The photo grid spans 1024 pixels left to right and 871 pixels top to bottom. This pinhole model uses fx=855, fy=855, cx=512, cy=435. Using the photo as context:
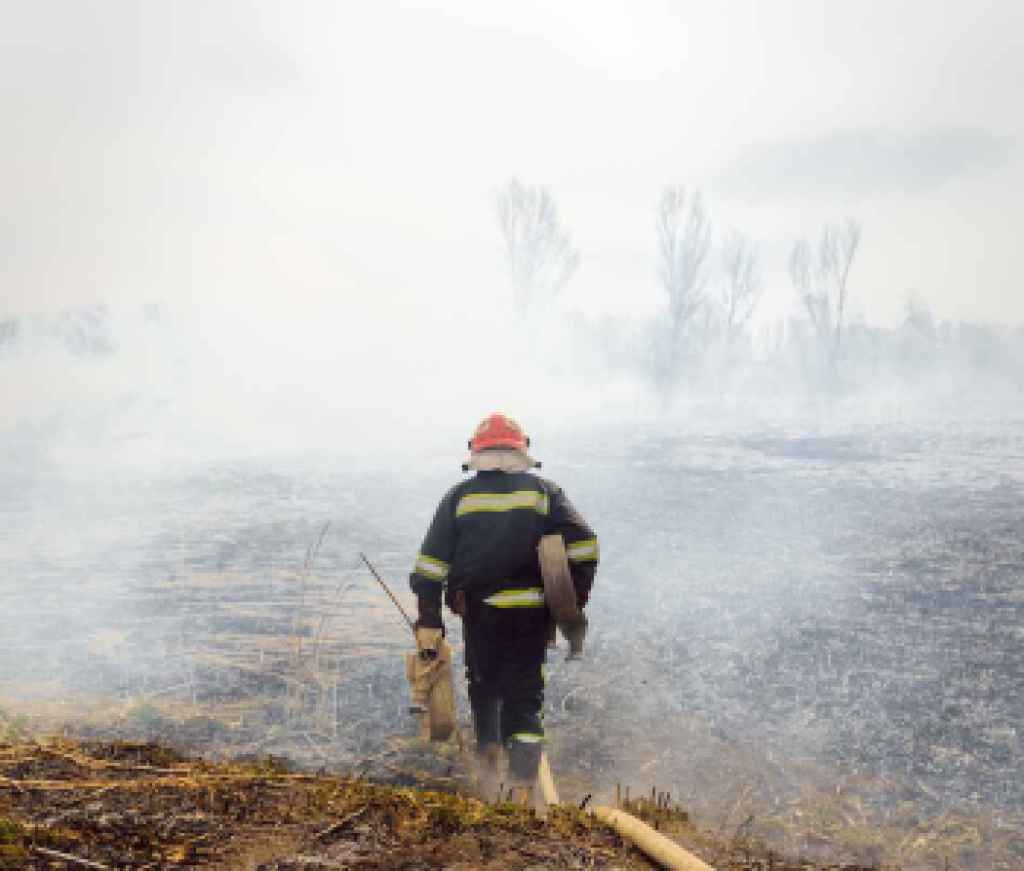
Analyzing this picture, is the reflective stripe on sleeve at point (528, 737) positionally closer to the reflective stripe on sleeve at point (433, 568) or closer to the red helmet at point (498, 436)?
the reflective stripe on sleeve at point (433, 568)

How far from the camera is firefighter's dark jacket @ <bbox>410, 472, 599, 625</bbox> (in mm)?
4121

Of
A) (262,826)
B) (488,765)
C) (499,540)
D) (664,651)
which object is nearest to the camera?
(262,826)

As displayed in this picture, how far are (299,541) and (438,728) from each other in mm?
6739

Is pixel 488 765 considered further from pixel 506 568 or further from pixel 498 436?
pixel 498 436

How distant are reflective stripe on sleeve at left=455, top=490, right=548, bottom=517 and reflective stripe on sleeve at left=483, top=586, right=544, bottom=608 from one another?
0.40 metres

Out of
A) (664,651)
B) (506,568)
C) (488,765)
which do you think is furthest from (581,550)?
(664,651)

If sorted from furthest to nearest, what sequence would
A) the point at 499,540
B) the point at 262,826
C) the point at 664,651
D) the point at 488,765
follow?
1. the point at 664,651
2. the point at 488,765
3. the point at 499,540
4. the point at 262,826

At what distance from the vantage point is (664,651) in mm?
6570

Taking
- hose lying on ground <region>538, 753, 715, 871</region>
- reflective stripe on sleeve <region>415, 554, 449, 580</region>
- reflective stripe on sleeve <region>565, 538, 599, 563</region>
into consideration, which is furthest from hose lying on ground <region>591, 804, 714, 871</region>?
reflective stripe on sleeve <region>415, 554, 449, 580</region>

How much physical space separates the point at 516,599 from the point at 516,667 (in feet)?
1.12

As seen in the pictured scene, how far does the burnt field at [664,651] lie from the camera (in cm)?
458

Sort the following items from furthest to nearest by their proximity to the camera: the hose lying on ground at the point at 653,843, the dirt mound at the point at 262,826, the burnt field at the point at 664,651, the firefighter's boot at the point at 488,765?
the burnt field at the point at 664,651
the firefighter's boot at the point at 488,765
the hose lying on ground at the point at 653,843
the dirt mound at the point at 262,826

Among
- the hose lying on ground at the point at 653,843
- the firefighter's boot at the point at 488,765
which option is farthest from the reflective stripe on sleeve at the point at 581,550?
the hose lying on ground at the point at 653,843

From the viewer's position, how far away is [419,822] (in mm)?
2881
